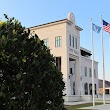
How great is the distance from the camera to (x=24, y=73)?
5.41 metres

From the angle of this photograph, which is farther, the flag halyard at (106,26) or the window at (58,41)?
the window at (58,41)

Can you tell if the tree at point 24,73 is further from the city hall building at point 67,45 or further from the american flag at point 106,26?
the city hall building at point 67,45

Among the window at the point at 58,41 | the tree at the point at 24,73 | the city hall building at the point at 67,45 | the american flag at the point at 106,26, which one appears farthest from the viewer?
the window at the point at 58,41

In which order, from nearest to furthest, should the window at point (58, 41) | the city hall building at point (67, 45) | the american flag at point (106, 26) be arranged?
the american flag at point (106, 26) → the city hall building at point (67, 45) → the window at point (58, 41)

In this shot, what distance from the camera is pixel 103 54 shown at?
109ft

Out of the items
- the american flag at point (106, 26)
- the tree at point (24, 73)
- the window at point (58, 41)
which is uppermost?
the window at point (58, 41)

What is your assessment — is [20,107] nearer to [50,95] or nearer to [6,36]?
[50,95]

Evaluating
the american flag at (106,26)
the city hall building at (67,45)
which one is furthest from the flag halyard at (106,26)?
the city hall building at (67,45)

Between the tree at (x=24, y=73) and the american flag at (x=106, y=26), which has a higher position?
the american flag at (x=106, y=26)

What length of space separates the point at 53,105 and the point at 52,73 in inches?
→ 26.8

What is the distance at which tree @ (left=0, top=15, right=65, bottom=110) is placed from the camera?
5.29 m

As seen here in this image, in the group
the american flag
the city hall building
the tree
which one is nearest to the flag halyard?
the american flag

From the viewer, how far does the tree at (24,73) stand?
5.29m

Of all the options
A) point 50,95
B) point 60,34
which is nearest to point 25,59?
point 50,95
